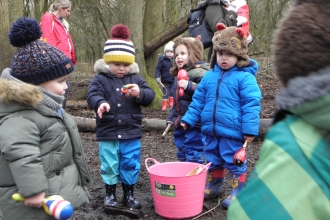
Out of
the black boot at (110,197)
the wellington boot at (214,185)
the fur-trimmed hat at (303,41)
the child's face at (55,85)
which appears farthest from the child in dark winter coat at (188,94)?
the fur-trimmed hat at (303,41)

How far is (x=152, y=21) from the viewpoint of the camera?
1024cm

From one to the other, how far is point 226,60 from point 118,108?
1.14m

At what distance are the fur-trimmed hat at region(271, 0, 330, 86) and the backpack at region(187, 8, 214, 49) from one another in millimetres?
4857

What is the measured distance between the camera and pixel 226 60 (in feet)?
12.0

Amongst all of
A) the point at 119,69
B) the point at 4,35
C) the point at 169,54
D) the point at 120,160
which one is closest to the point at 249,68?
the point at 119,69

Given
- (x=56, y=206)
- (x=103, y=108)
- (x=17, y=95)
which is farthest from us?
(x=103, y=108)

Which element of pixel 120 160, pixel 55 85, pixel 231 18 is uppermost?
pixel 231 18

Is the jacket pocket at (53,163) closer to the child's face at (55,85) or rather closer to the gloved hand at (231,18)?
the child's face at (55,85)

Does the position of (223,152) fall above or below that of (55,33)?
below

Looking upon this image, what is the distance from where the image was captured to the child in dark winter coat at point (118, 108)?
352cm

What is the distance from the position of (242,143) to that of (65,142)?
187 centimetres

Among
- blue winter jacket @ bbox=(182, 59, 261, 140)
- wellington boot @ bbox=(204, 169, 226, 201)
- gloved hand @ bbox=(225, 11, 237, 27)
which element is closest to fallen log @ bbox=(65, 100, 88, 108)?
gloved hand @ bbox=(225, 11, 237, 27)

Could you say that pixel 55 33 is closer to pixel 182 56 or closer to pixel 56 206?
pixel 182 56

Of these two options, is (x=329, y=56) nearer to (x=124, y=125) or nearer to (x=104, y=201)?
(x=124, y=125)
